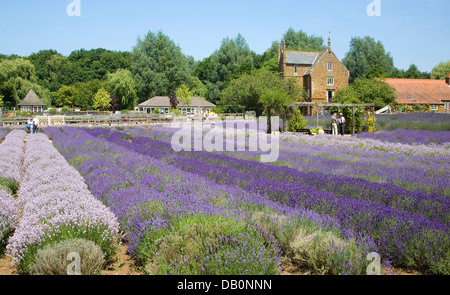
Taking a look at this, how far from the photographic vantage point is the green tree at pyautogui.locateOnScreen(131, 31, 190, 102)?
66.6 meters

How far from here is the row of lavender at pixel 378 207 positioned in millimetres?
4160

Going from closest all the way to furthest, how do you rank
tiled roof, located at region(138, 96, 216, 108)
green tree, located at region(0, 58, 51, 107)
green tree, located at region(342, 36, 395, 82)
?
green tree, located at region(0, 58, 51, 107)
tiled roof, located at region(138, 96, 216, 108)
green tree, located at region(342, 36, 395, 82)

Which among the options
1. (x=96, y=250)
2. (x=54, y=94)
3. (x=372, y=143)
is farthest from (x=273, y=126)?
(x=54, y=94)

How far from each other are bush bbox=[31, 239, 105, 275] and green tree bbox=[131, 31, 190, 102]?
64323 millimetres

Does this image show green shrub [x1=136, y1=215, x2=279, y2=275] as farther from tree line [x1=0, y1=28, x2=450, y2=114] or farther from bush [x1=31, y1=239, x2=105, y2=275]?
tree line [x1=0, y1=28, x2=450, y2=114]

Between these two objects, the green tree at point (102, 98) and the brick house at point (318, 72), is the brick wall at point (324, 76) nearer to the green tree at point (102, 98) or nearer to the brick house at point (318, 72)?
the brick house at point (318, 72)

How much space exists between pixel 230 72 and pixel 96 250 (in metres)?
68.9

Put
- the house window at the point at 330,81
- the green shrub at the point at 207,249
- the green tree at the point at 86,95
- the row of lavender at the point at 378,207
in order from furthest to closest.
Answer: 1. the green tree at the point at 86,95
2. the house window at the point at 330,81
3. the row of lavender at the point at 378,207
4. the green shrub at the point at 207,249

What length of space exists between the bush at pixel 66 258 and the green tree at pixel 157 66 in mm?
64323

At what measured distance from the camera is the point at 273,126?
25641 millimetres

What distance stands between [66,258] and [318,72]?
52.4 metres

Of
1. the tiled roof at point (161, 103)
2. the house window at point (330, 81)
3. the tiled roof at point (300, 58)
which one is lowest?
the tiled roof at point (161, 103)

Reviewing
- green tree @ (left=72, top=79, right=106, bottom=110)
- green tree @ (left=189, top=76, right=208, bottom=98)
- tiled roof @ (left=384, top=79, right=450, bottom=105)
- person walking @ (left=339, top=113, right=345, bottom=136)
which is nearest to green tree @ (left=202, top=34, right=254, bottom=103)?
green tree @ (left=189, top=76, right=208, bottom=98)

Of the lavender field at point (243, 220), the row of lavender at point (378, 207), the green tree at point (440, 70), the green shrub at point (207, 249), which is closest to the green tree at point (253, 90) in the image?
the row of lavender at point (378, 207)
